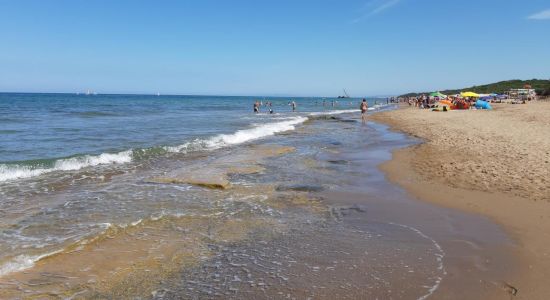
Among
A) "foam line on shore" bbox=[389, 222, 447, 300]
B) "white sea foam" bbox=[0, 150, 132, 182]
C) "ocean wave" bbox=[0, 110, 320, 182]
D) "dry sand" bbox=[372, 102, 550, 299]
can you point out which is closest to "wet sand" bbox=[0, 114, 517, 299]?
"foam line on shore" bbox=[389, 222, 447, 300]

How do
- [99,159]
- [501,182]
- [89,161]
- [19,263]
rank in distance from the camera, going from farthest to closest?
[99,159]
[89,161]
[501,182]
[19,263]

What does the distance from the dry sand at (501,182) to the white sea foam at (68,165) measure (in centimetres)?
942

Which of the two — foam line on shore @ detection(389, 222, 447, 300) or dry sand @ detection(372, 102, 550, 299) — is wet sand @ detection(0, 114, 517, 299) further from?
dry sand @ detection(372, 102, 550, 299)

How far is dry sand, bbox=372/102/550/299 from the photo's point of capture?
5.75 meters

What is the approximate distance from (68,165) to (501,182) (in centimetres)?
1259

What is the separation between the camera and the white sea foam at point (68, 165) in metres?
11.8

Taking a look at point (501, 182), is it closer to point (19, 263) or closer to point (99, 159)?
point (19, 263)

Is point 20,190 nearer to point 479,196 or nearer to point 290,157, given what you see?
point 290,157

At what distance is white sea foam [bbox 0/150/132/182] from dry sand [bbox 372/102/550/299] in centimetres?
942

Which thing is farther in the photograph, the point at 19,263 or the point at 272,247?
the point at 272,247

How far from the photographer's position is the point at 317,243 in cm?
630

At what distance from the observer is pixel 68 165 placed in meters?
13.3

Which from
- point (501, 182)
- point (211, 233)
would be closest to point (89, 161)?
point (211, 233)

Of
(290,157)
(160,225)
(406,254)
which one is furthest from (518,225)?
(290,157)
